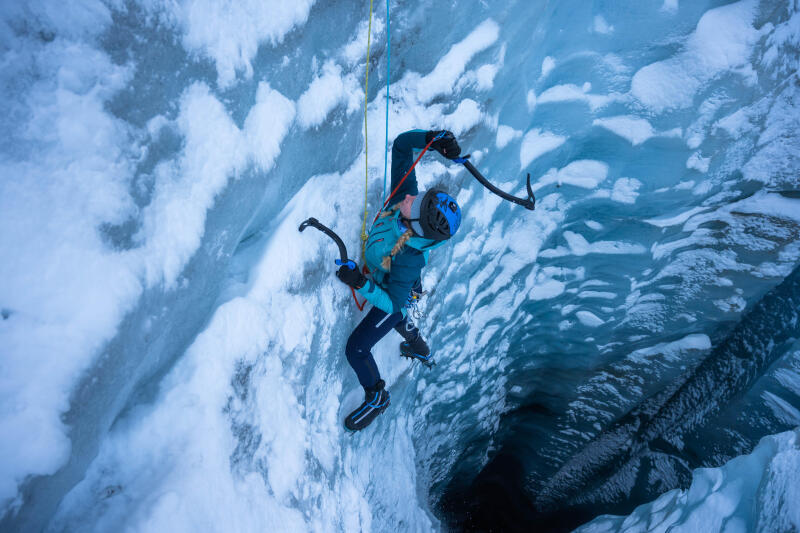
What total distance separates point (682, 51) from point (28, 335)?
3.50 meters

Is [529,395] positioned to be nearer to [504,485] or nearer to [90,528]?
[504,485]

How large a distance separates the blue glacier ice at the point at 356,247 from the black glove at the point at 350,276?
18 cm

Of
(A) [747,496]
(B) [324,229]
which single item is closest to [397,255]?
(B) [324,229]

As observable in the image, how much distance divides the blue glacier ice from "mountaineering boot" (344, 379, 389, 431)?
0.48 ft

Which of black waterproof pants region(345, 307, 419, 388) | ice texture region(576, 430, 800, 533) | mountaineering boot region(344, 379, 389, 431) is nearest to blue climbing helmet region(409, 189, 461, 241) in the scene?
black waterproof pants region(345, 307, 419, 388)

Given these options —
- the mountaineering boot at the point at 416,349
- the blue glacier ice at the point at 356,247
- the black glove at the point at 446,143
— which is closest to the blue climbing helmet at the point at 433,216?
the black glove at the point at 446,143

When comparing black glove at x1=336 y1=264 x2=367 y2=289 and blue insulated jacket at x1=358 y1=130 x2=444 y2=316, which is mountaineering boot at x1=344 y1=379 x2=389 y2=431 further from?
black glove at x1=336 y1=264 x2=367 y2=289

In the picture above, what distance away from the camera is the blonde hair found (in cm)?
193

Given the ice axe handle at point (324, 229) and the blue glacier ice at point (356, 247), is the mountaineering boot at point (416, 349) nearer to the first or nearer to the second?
the blue glacier ice at point (356, 247)

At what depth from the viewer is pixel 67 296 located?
3.59ft

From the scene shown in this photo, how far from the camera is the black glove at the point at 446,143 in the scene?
204cm

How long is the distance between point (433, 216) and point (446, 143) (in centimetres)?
41

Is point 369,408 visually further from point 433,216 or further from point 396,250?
point 433,216

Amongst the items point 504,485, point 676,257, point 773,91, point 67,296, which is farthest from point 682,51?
point 504,485
